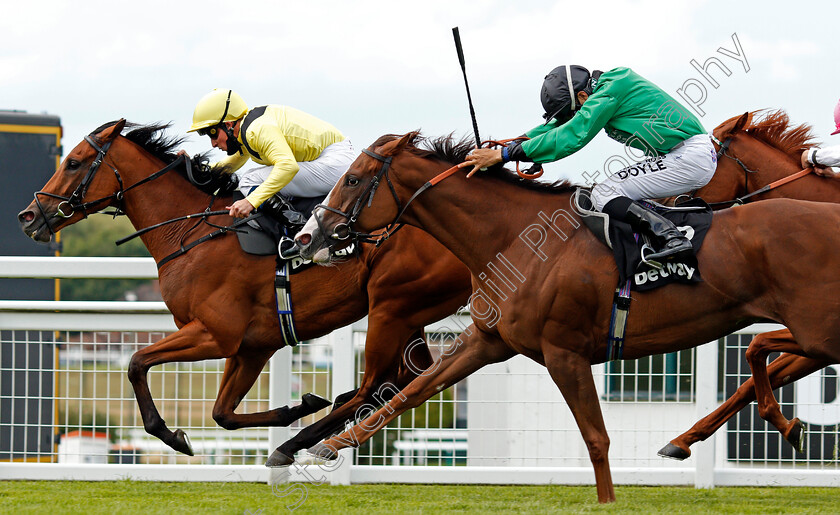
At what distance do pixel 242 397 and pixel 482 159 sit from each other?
197cm

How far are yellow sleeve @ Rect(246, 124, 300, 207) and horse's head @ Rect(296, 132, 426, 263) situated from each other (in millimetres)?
711

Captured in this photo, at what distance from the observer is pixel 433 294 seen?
17.5 feet

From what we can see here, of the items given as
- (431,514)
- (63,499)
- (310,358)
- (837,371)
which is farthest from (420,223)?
(837,371)

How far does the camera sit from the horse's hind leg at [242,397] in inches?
217

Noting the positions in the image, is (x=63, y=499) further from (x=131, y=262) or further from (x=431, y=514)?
(x=431, y=514)

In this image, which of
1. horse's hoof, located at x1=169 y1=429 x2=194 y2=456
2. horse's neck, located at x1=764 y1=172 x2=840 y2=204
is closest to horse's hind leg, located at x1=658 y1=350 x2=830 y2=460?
horse's neck, located at x1=764 y1=172 x2=840 y2=204

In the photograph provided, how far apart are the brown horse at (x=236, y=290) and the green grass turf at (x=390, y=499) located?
15.1 inches

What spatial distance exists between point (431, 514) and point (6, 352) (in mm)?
2871

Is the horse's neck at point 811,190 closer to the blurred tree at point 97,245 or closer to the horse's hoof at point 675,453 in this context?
the horse's hoof at point 675,453

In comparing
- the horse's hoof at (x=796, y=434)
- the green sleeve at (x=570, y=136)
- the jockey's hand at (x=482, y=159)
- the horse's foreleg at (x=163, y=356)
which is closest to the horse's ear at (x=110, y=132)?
the horse's foreleg at (x=163, y=356)

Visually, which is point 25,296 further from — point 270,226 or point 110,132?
point 270,226

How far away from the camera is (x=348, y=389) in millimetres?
5832

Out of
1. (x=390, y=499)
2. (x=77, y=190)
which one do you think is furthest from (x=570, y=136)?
(x=77, y=190)

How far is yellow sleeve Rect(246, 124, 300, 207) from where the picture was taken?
17.0 feet
